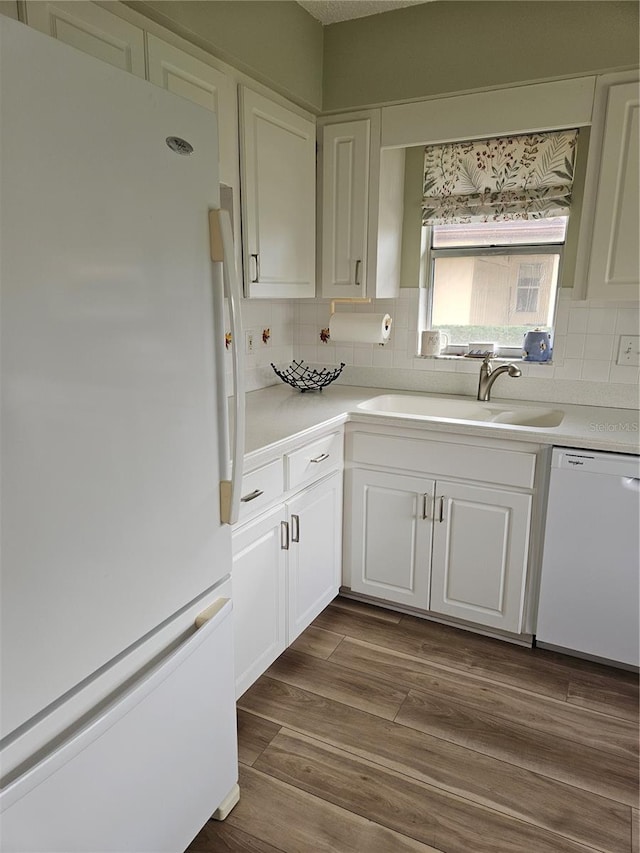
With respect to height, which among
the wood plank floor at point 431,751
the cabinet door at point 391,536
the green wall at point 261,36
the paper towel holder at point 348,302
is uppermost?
the green wall at point 261,36

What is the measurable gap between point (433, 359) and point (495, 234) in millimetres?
638

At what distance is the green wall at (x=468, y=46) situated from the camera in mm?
1969

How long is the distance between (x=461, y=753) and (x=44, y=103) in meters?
1.93

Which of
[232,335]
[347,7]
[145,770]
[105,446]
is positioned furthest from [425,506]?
[347,7]

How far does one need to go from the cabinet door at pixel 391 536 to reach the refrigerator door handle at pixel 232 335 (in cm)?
112

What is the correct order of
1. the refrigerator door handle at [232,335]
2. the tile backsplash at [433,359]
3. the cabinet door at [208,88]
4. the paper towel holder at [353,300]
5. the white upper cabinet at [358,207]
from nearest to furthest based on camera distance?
1. the refrigerator door handle at [232,335]
2. the cabinet door at [208,88]
3. the tile backsplash at [433,359]
4. the white upper cabinet at [358,207]
5. the paper towel holder at [353,300]

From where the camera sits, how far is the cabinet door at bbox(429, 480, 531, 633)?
2.10 metres

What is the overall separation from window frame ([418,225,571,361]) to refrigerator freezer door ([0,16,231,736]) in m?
1.78

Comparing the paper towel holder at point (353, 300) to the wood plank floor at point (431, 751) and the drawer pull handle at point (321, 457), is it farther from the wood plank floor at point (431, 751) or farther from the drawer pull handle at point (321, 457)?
the wood plank floor at point (431, 751)

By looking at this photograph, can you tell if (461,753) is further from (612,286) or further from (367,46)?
(367,46)

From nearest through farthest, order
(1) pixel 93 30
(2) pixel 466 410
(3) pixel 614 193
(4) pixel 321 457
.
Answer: (1) pixel 93 30
(3) pixel 614 193
(4) pixel 321 457
(2) pixel 466 410

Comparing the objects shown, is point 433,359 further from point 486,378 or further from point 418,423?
point 418,423

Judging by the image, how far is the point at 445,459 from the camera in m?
2.17

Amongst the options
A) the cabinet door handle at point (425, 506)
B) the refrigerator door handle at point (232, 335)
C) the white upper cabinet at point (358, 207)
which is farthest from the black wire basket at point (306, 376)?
the refrigerator door handle at point (232, 335)
